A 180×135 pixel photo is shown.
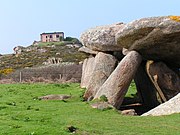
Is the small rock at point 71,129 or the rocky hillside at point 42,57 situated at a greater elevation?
the small rock at point 71,129

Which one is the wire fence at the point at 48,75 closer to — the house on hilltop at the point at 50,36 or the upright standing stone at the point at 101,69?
the upright standing stone at the point at 101,69

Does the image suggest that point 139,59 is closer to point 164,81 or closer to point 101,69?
point 164,81

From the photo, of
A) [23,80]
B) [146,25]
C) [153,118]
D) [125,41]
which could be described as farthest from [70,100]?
[23,80]

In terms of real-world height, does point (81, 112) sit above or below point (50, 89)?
above

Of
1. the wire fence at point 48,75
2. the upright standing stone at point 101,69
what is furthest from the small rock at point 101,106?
the wire fence at point 48,75

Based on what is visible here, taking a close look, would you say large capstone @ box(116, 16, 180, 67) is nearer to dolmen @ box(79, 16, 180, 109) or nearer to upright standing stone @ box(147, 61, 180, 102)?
dolmen @ box(79, 16, 180, 109)

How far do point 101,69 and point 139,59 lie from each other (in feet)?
11.7

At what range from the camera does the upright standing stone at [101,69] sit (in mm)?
23531

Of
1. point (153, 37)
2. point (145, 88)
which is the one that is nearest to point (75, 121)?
point (153, 37)

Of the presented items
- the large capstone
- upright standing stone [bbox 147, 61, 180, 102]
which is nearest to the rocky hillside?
upright standing stone [bbox 147, 61, 180, 102]

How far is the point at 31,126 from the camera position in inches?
487

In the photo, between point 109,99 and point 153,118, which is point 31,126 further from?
point 109,99

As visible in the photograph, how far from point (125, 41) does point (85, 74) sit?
9.97m

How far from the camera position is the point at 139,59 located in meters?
21.1
